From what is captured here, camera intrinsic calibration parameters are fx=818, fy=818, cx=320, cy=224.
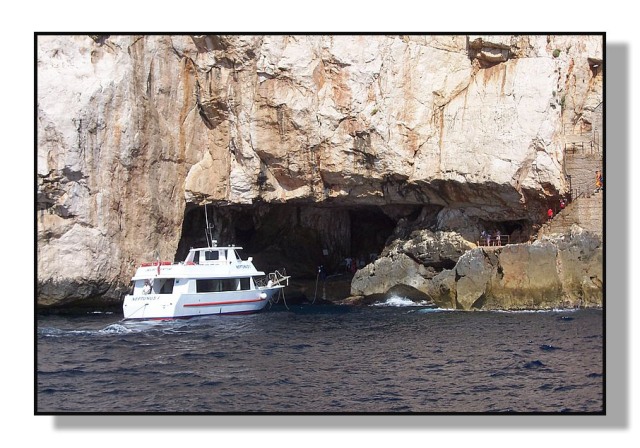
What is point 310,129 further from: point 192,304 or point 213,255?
point 192,304

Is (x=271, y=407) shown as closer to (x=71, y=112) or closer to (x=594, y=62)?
(x=71, y=112)

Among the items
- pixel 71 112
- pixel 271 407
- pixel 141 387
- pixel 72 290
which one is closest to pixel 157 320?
pixel 72 290

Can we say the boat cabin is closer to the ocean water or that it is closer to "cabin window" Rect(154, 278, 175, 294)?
"cabin window" Rect(154, 278, 175, 294)

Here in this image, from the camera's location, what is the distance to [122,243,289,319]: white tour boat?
88.6 ft

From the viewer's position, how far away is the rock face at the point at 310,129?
27625mm

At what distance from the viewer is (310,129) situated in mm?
29766

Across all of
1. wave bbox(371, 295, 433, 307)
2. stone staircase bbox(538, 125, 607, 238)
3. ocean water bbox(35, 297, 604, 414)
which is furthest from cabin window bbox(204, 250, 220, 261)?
stone staircase bbox(538, 125, 607, 238)

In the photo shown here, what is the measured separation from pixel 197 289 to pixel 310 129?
23.1 feet

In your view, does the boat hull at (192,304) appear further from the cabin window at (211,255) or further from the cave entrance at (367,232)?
the cave entrance at (367,232)

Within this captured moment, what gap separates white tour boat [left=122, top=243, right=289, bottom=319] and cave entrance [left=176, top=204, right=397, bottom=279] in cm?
495

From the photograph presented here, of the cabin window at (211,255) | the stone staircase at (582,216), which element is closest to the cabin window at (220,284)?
the cabin window at (211,255)

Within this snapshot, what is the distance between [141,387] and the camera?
16562 millimetres

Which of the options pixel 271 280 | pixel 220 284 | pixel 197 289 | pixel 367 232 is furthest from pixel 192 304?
pixel 367 232

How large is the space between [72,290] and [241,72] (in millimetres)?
9794
